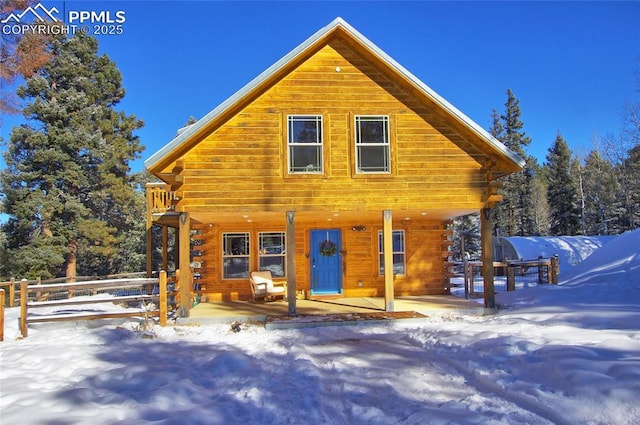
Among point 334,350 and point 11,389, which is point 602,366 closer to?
point 334,350

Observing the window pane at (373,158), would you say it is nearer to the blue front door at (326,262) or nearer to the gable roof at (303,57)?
the gable roof at (303,57)

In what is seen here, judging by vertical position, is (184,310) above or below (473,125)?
below

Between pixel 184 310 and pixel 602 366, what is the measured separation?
7680 mm

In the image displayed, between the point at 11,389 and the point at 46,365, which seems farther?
the point at 46,365

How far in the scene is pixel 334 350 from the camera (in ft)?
22.3

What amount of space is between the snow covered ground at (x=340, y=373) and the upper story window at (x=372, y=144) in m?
3.57

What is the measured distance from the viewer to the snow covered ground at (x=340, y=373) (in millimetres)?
3953

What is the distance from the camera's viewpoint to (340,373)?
546 centimetres

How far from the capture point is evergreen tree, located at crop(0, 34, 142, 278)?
2134 centimetres


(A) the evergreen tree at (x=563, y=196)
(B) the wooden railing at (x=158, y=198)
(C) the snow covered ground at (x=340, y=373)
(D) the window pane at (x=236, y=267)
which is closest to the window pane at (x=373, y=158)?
(C) the snow covered ground at (x=340, y=373)

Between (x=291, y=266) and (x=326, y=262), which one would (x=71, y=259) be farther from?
(x=291, y=266)

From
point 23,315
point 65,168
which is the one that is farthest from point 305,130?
point 65,168

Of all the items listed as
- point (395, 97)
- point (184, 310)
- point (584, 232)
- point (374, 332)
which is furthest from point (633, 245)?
point (584, 232)

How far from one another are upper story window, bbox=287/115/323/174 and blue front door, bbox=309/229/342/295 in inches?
128
